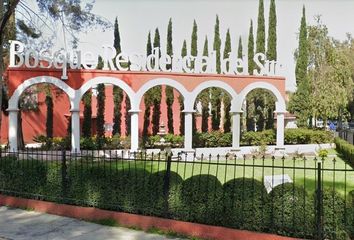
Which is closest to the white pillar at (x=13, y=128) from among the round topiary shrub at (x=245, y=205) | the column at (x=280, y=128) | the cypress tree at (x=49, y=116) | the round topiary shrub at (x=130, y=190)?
the cypress tree at (x=49, y=116)

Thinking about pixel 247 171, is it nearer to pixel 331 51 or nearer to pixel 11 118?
pixel 11 118

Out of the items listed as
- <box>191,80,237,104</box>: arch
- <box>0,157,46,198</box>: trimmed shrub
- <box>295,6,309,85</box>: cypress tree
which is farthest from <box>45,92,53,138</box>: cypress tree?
<box>295,6,309,85</box>: cypress tree

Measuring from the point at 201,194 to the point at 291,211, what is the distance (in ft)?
4.88

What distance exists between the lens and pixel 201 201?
6930 mm

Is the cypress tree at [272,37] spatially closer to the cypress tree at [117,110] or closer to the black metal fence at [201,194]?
the cypress tree at [117,110]

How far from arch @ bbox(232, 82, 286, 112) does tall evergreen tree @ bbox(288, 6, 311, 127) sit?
9379 mm

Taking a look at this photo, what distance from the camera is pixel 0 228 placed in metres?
7.32

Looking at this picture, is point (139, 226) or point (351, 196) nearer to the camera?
point (351, 196)

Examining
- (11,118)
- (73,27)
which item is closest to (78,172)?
(73,27)

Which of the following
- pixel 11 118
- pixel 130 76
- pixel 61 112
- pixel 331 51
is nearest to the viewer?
pixel 11 118

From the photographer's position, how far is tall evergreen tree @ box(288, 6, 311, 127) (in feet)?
106

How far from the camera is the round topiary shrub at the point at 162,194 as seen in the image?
23.5 feet

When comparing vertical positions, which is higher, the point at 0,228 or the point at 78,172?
the point at 78,172

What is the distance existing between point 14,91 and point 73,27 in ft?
23.1
